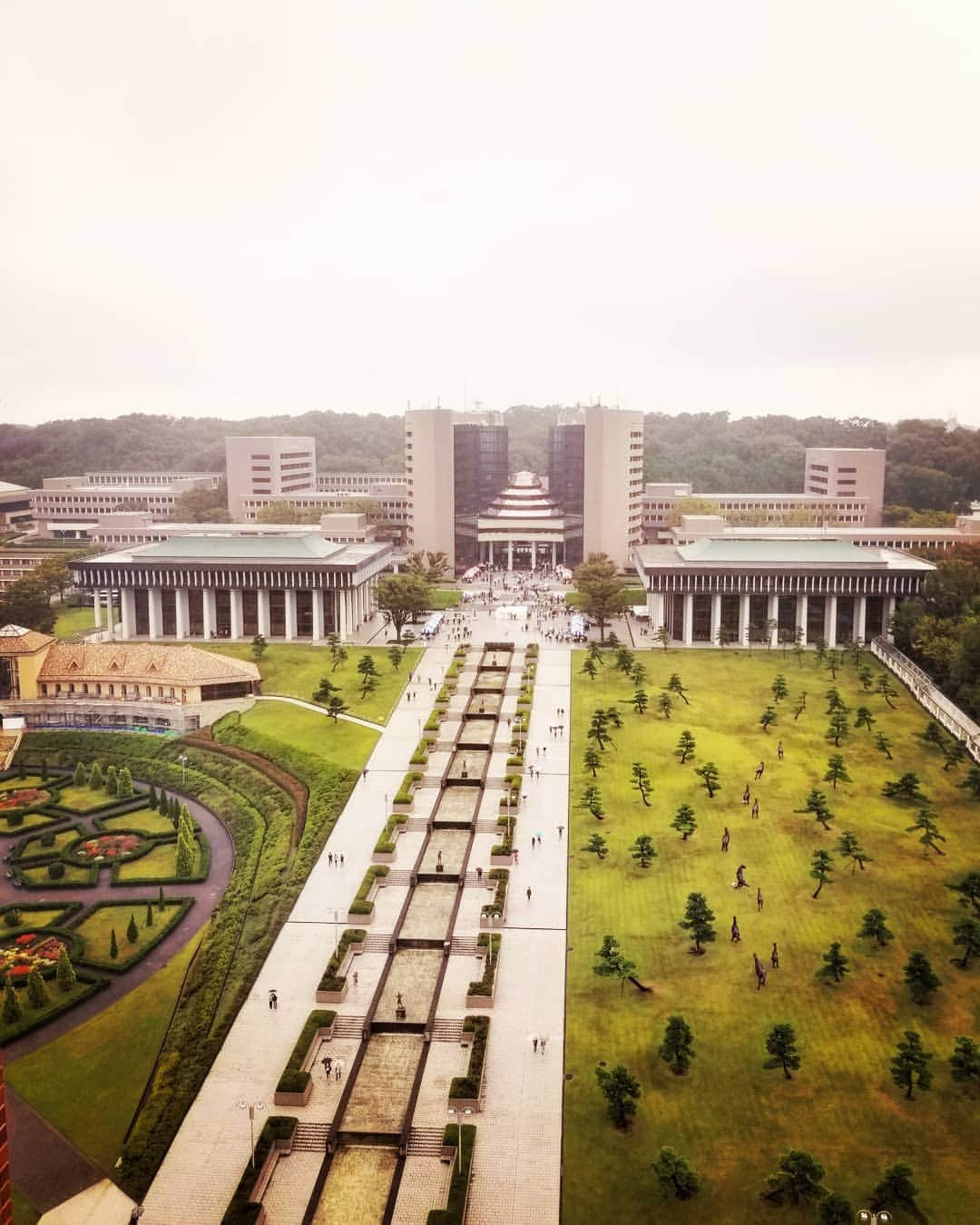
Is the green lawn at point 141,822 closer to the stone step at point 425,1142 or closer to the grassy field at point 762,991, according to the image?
the grassy field at point 762,991

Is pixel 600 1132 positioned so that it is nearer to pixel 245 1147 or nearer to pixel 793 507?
pixel 245 1147

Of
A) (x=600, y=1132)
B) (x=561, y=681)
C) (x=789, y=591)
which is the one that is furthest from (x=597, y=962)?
(x=789, y=591)

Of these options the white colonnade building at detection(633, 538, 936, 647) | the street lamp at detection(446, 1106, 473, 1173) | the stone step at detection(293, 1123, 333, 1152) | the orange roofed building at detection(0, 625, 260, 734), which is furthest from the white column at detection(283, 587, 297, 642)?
the street lamp at detection(446, 1106, 473, 1173)

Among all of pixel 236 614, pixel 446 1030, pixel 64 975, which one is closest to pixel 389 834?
pixel 446 1030

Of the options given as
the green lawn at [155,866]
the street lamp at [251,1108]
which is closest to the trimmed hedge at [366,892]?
the green lawn at [155,866]

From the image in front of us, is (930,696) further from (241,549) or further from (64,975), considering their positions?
(241,549)

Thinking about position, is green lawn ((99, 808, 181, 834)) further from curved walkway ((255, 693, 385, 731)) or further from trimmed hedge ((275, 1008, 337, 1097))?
trimmed hedge ((275, 1008, 337, 1097))
